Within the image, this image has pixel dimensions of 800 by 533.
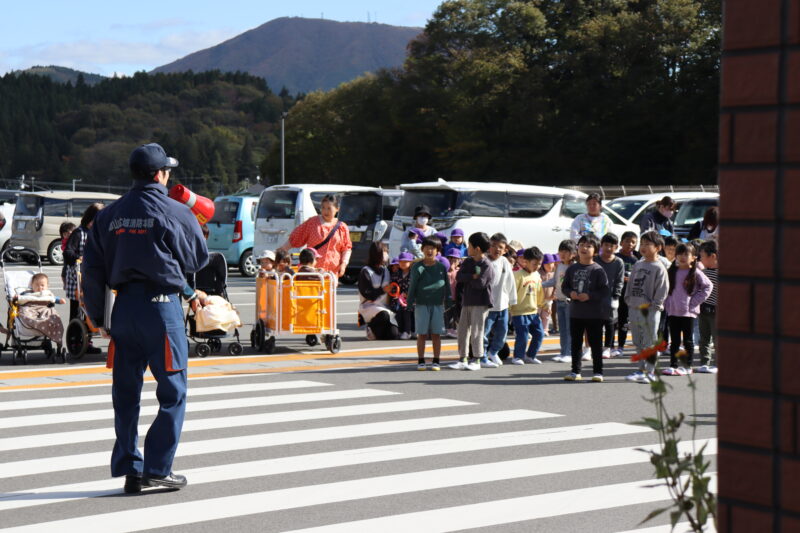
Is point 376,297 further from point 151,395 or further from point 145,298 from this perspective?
point 145,298

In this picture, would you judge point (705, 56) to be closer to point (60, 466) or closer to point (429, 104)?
point (429, 104)

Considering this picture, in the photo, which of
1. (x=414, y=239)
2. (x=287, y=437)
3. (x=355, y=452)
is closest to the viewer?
(x=355, y=452)

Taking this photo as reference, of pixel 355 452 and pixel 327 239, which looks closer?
pixel 355 452

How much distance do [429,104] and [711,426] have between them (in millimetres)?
56264

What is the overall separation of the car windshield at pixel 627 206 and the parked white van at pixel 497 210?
310 centimetres

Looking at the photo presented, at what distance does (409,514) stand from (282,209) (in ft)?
66.4

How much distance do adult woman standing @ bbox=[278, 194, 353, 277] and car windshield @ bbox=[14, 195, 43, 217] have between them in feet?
63.0

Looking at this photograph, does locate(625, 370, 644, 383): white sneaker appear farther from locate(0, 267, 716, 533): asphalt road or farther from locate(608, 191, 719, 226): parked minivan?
locate(608, 191, 719, 226): parked minivan

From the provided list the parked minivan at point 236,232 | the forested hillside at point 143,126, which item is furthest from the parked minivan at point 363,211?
the forested hillside at point 143,126

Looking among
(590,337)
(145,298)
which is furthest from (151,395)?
(145,298)

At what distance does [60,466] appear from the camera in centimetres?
719

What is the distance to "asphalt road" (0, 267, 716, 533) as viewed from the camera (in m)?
5.88

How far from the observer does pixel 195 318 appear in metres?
13.1

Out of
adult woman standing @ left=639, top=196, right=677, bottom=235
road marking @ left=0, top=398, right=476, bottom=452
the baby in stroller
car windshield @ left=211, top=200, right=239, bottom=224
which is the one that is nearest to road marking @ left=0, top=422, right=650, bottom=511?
road marking @ left=0, top=398, right=476, bottom=452
